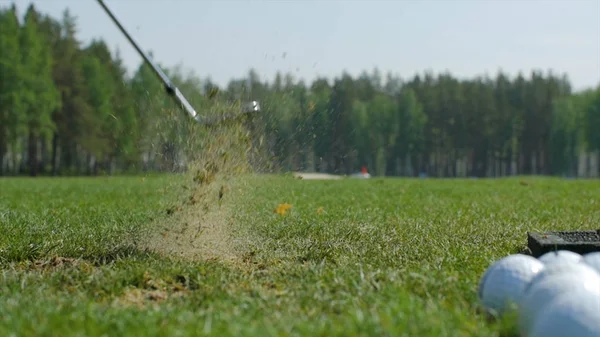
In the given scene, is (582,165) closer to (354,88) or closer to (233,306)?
(354,88)

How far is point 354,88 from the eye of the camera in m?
97.6

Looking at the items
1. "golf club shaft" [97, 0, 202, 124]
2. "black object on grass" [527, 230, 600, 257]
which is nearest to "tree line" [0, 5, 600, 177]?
"golf club shaft" [97, 0, 202, 124]

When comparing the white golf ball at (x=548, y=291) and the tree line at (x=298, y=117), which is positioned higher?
the tree line at (x=298, y=117)

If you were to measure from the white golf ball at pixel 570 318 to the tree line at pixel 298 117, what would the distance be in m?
4.19

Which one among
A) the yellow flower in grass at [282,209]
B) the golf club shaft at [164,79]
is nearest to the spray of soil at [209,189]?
the golf club shaft at [164,79]

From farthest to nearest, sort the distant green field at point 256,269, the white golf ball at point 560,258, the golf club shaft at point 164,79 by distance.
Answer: the golf club shaft at point 164,79 → the white golf ball at point 560,258 → the distant green field at point 256,269

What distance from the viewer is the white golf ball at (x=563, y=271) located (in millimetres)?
3876

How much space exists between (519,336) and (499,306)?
0.40 m

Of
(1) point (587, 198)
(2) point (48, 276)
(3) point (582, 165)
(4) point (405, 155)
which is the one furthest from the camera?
(3) point (582, 165)

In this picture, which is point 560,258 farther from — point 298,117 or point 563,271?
point 298,117

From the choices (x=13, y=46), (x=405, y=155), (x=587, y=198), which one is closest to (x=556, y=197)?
(x=587, y=198)

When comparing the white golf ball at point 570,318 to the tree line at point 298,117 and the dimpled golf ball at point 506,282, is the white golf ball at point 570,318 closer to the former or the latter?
the dimpled golf ball at point 506,282

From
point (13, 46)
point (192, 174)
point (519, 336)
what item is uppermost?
point (13, 46)

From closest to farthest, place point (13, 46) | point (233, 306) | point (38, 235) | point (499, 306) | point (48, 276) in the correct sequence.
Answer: point (499, 306) → point (233, 306) → point (48, 276) → point (38, 235) → point (13, 46)
